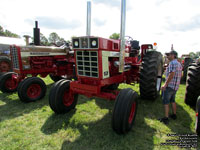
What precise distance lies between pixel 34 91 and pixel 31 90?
0.10m

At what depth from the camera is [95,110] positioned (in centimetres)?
392

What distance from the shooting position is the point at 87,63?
3062 mm

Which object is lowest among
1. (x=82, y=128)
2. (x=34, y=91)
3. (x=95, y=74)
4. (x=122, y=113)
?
(x=82, y=128)

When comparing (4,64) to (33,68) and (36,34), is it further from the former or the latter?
(33,68)

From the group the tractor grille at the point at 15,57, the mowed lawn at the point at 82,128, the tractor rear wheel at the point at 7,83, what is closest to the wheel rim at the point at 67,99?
the mowed lawn at the point at 82,128

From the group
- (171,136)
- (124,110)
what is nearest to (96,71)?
(124,110)

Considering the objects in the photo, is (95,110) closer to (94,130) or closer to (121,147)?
(94,130)

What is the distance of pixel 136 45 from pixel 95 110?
2960 millimetres

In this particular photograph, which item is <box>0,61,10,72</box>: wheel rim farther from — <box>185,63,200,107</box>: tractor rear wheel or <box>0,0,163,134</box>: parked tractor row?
<box>185,63,200,107</box>: tractor rear wheel

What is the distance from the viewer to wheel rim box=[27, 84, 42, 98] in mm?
4609

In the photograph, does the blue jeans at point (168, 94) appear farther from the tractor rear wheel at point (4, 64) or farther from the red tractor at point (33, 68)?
the tractor rear wheel at point (4, 64)

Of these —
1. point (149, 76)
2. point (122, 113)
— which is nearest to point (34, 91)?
point (122, 113)

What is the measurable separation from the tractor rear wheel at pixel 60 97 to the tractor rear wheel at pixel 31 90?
1470mm

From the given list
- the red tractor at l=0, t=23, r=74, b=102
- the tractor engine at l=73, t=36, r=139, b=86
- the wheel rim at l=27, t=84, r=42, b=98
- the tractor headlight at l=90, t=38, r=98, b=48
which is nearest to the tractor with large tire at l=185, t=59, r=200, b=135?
the tractor engine at l=73, t=36, r=139, b=86
